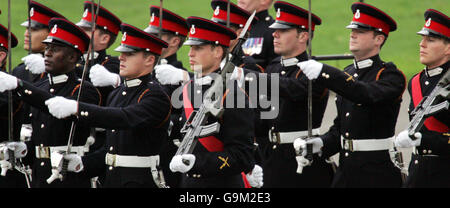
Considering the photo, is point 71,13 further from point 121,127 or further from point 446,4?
point 121,127

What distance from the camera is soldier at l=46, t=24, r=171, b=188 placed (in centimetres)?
729

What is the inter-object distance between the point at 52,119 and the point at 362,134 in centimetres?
265

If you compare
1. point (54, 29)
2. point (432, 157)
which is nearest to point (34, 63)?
point (54, 29)

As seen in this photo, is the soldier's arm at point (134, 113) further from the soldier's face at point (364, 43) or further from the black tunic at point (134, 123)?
the soldier's face at point (364, 43)

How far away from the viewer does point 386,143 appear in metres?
7.88

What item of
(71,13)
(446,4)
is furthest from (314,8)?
(71,13)

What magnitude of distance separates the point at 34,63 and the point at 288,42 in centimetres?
244

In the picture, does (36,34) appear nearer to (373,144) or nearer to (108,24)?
(108,24)

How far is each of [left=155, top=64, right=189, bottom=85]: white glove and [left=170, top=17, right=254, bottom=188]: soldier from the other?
52.8 inches

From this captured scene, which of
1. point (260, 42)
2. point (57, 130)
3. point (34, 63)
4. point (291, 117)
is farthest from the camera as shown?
point (260, 42)

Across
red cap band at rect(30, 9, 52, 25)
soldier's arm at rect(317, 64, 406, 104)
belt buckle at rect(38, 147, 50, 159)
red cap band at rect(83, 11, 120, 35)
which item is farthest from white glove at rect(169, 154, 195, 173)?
red cap band at rect(30, 9, 52, 25)

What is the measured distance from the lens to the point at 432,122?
7.50 m

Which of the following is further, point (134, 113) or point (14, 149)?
point (14, 149)

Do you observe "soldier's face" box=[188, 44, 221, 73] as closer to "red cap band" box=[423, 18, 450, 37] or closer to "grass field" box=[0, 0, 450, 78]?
"red cap band" box=[423, 18, 450, 37]
